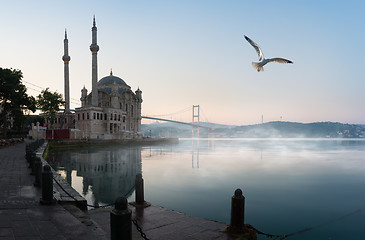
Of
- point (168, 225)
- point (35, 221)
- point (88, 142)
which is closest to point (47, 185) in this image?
point (35, 221)

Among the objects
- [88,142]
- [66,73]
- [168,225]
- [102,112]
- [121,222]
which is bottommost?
[88,142]

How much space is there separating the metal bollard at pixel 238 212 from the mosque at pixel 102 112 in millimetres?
57945

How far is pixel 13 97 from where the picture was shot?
41312 mm

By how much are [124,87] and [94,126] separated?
77.3ft

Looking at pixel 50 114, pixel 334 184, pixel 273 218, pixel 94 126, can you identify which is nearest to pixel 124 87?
pixel 94 126

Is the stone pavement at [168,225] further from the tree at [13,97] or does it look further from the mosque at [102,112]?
the mosque at [102,112]

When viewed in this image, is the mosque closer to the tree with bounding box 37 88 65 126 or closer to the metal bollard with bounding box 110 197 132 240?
the tree with bounding box 37 88 65 126

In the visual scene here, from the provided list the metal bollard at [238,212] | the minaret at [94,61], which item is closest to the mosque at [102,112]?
the minaret at [94,61]

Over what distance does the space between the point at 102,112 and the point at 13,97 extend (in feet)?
95.2

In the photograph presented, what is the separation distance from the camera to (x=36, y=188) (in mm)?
9516

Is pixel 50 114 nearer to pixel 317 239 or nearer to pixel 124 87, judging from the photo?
pixel 124 87

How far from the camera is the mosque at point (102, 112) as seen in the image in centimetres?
6656

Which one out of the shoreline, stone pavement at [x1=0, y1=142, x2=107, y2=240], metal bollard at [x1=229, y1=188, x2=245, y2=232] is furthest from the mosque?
metal bollard at [x1=229, y1=188, x2=245, y2=232]

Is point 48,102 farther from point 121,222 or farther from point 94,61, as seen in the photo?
point 121,222
